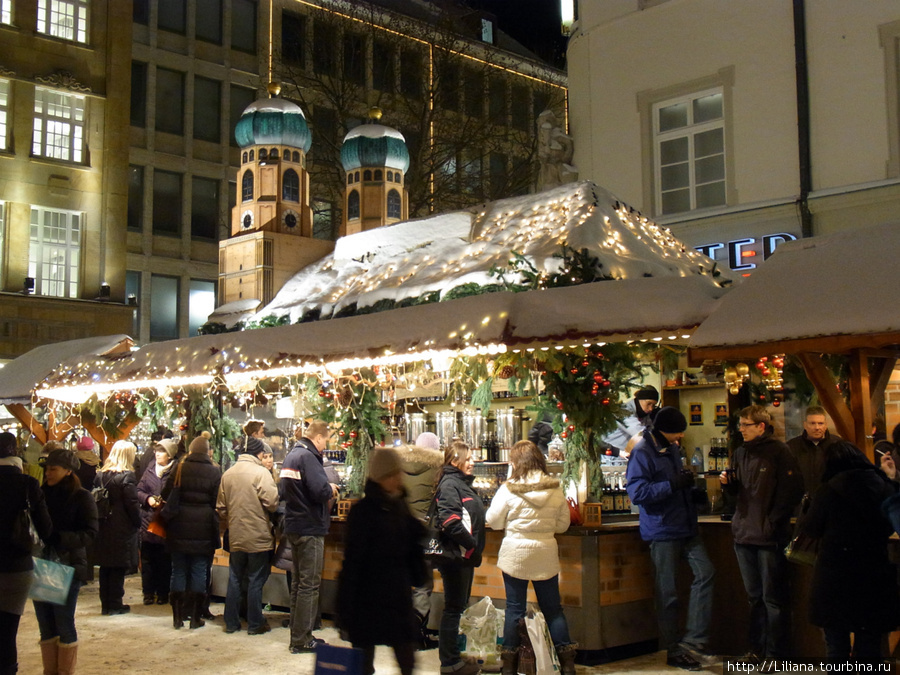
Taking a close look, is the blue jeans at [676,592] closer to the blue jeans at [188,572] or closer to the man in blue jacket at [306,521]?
the man in blue jacket at [306,521]

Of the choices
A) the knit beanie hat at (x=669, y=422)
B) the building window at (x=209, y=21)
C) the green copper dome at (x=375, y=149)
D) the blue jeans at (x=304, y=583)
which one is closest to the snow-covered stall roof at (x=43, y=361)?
the green copper dome at (x=375, y=149)

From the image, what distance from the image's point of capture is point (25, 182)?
26.7 metres

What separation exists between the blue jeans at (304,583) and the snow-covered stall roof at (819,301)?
3.73 meters

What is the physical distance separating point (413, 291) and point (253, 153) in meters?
5.92

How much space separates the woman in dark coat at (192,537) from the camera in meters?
10.7

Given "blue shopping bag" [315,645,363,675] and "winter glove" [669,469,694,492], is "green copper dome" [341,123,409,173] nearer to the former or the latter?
"winter glove" [669,469,694,492]

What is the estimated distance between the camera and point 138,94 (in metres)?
30.7

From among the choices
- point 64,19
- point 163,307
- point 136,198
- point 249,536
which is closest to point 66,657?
point 249,536

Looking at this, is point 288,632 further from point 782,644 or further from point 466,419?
point 782,644

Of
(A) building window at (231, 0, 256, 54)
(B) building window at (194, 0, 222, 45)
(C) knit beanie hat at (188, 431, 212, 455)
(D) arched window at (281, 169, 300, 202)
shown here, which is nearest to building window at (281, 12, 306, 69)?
(A) building window at (231, 0, 256, 54)

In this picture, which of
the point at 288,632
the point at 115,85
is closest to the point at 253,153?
the point at 288,632

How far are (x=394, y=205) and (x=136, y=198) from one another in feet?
53.7

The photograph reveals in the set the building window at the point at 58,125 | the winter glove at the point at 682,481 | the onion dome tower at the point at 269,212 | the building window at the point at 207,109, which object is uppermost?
the building window at the point at 207,109

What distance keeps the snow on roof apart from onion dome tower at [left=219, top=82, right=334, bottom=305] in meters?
1.03
